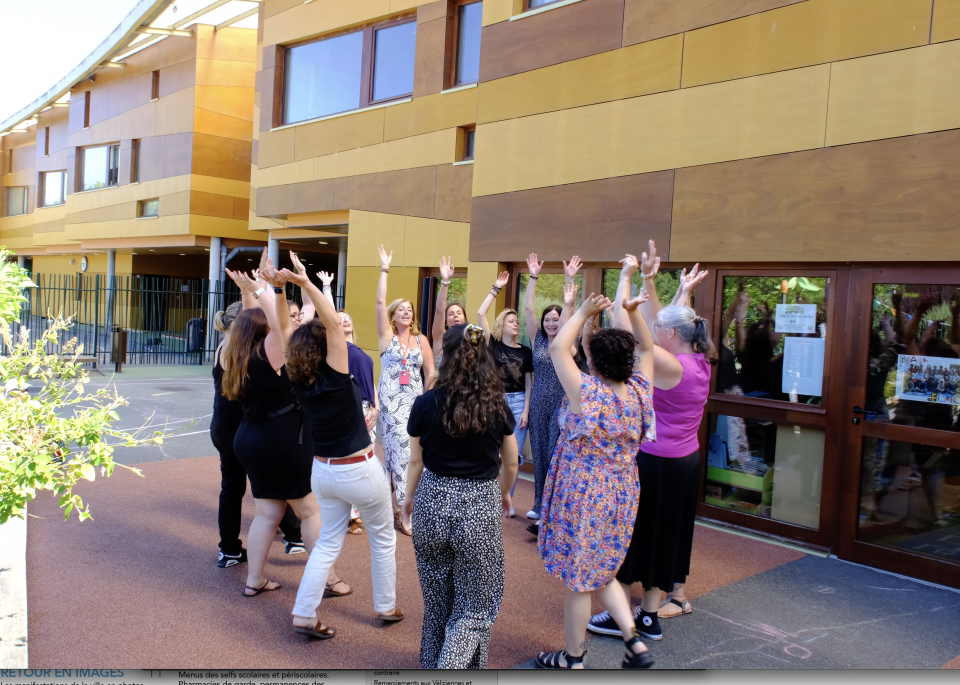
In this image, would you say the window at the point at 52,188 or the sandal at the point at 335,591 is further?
the window at the point at 52,188

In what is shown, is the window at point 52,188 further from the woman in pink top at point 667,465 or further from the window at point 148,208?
the woman in pink top at point 667,465

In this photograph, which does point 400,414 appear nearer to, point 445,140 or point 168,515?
point 168,515

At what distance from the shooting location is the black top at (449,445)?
10.0 ft

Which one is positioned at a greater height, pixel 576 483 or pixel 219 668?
pixel 576 483

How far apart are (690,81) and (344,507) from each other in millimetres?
4685

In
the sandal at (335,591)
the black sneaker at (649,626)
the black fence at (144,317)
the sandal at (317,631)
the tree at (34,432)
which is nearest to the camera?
the tree at (34,432)

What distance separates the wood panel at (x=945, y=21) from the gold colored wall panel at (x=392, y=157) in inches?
248

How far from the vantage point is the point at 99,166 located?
25.0 m

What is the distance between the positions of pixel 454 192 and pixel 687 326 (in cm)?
641

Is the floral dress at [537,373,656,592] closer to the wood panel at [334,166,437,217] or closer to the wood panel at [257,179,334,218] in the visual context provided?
the wood panel at [334,166,437,217]

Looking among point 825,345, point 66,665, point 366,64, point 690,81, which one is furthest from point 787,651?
point 366,64

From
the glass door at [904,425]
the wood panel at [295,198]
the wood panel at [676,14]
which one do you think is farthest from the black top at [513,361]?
the wood panel at [295,198]

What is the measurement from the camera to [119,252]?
26453 millimetres

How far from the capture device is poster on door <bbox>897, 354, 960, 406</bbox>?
15.1 feet
